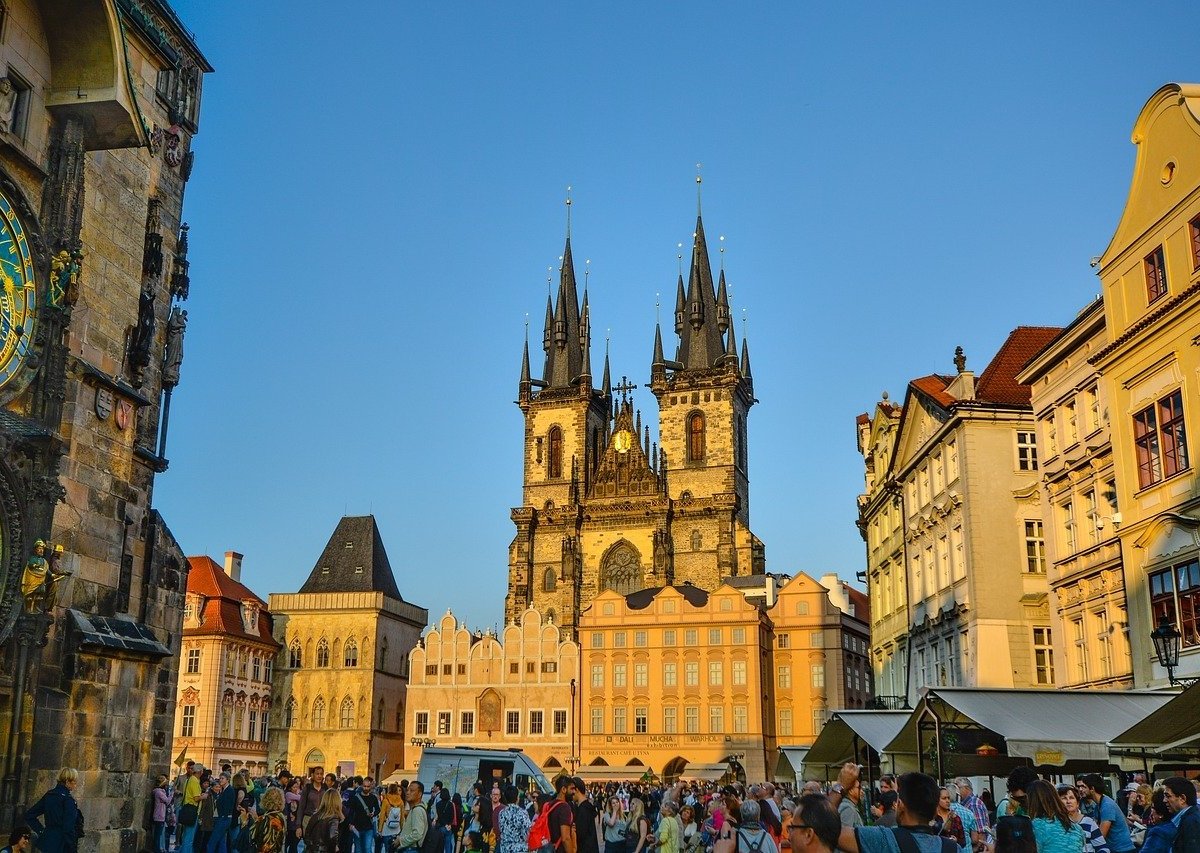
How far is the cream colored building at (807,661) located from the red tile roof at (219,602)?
29401mm

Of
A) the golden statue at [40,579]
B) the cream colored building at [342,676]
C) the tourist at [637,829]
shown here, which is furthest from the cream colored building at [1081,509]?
the cream colored building at [342,676]

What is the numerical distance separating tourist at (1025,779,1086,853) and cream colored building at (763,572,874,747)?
59573 millimetres

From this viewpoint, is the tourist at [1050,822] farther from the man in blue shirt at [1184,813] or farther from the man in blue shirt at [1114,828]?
the man in blue shirt at [1114,828]

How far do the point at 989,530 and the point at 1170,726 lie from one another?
60.6 ft

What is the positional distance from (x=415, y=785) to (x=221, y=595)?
189 ft

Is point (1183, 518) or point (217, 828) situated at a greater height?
point (1183, 518)

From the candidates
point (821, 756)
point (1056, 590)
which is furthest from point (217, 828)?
point (1056, 590)

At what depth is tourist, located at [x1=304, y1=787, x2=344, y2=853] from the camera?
12320 millimetres

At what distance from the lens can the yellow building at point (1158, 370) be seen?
20.1 metres

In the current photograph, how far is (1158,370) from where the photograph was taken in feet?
69.7

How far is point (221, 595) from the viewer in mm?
67250

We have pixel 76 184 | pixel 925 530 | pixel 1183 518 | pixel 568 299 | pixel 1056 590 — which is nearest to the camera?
pixel 76 184

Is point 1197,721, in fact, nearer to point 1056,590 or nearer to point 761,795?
point 761,795

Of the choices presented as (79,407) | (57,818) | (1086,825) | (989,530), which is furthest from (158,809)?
(989,530)
